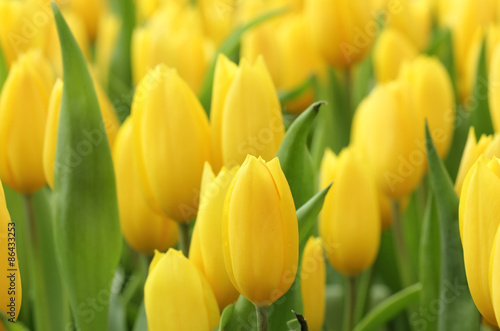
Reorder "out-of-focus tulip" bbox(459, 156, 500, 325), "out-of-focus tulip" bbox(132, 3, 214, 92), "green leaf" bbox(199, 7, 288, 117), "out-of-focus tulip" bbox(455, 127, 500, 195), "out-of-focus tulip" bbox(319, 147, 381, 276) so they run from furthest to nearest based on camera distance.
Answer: "out-of-focus tulip" bbox(132, 3, 214, 92), "green leaf" bbox(199, 7, 288, 117), "out-of-focus tulip" bbox(319, 147, 381, 276), "out-of-focus tulip" bbox(455, 127, 500, 195), "out-of-focus tulip" bbox(459, 156, 500, 325)

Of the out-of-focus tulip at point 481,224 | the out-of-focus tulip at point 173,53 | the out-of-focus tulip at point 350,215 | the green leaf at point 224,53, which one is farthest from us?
the out-of-focus tulip at point 173,53

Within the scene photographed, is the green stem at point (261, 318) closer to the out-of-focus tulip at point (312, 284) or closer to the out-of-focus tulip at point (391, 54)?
the out-of-focus tulip at point (312, 284)

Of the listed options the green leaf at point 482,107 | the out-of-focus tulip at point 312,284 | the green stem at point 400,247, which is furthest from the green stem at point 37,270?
the green leaf at point 482,107

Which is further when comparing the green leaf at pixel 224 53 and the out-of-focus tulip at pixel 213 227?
the green leaf at pixel 224 53

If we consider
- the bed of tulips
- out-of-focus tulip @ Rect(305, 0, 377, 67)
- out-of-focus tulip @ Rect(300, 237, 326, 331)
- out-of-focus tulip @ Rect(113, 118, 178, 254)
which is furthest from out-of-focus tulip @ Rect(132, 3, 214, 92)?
out-of-focus tulip @ Rect(300, 237, 326, 331)

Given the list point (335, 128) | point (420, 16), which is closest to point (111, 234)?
point (335, 128)

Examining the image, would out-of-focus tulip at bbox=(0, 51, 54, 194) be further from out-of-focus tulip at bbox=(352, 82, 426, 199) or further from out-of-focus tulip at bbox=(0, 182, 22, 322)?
out-of-focus tulip at bbox=(352, 82, 426, 199)

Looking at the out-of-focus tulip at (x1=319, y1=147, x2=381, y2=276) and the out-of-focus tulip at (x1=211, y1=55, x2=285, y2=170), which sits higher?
the out-of-focus tulip at (x1=211, y1=55, x2=285, y2=170)
